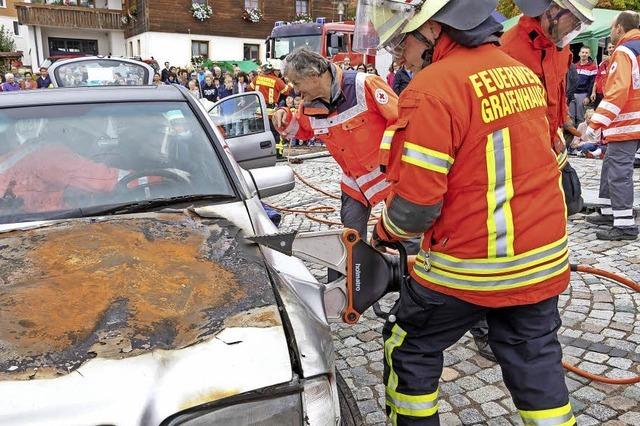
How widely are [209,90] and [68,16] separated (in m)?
24.2

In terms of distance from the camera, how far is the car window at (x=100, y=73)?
4.42 m

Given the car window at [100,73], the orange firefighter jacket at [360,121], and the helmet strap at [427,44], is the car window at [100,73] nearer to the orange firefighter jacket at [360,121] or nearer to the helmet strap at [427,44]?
the orange firefighter jacket at [360,121]

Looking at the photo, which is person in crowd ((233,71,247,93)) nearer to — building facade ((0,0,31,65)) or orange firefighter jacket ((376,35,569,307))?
orange firefighter jacket ((376,35,569,307))

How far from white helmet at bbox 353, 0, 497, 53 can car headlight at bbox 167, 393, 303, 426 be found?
50.5 inches

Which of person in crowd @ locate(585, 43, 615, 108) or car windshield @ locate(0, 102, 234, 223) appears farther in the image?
person in crowd @ locate(585, 43, 615, 108)

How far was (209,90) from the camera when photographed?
15.7m

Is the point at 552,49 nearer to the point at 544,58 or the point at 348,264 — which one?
the point at 544,58

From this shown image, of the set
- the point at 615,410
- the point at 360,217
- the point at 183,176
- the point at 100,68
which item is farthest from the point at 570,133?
the point at 100,68

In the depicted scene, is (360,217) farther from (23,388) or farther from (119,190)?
(23,388)

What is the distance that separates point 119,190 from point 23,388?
1.34 m

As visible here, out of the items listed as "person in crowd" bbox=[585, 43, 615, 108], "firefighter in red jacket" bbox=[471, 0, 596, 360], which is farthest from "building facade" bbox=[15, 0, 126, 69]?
"firefighter in red jacket" bbox=[471, 0, 596, 360]

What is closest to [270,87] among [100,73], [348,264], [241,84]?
[241,84]

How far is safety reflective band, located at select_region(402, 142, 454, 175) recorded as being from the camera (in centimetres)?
178

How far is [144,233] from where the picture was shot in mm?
2154
